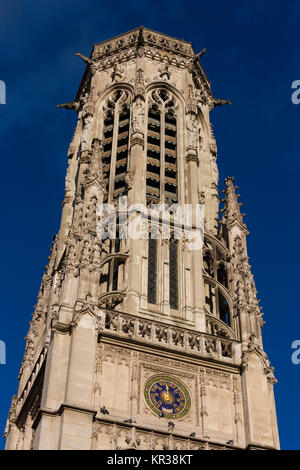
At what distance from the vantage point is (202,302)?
130 ft

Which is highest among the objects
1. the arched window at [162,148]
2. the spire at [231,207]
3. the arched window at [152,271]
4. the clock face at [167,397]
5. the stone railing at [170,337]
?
the arched window at [162,148]

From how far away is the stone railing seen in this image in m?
35.5

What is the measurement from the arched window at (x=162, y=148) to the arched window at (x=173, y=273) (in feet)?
10.9

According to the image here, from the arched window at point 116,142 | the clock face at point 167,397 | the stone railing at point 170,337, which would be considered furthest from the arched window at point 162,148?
the clock face at point 167,397

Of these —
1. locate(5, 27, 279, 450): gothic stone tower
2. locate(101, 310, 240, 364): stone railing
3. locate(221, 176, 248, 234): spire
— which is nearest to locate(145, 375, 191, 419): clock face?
locate(5, 27, 279, 450): gothic stone tower

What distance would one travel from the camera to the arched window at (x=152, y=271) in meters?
39.3

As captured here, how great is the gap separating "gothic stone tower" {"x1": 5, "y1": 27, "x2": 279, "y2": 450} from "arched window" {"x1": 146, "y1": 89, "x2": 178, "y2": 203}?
0.32 ft

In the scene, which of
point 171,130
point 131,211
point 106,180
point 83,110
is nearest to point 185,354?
Result: point 131,211

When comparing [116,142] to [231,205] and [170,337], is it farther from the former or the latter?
[170,337]

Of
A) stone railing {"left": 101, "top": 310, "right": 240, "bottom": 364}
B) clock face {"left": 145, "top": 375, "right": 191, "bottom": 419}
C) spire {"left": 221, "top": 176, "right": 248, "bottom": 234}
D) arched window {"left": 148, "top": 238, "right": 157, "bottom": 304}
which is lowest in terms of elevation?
clock face {"left": 145, "top": 375, "right": 191, "bottom": 419}

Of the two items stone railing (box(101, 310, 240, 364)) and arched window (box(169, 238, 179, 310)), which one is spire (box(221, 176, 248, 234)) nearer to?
arched window (box(169, 238, 179, 310))

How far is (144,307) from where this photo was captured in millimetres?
38062

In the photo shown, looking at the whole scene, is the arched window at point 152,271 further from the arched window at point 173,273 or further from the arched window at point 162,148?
the arched window at point 162,148

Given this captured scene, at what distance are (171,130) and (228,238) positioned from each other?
9.23m
